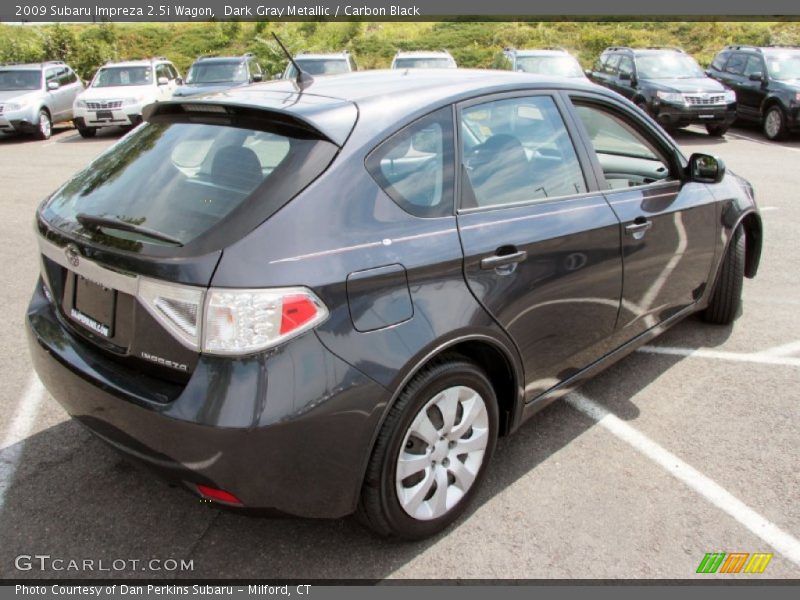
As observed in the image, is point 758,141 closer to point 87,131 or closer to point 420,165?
point 420,165

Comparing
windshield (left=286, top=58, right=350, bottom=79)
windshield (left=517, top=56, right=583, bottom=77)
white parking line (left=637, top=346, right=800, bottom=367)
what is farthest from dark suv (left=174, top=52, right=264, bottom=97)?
white parking line (left=637, top=346, right=800, bottom=367)

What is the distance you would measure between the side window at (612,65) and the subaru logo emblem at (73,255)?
1573 centimetres

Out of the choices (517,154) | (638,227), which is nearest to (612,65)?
(638,227)

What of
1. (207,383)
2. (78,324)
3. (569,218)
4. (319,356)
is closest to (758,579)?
(569,218)

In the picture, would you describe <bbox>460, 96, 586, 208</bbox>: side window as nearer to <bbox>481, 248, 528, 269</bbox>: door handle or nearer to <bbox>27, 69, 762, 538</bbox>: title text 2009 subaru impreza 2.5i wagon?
<bbox>27, 69, 762, 538</bbox>: title text 2009 subaru impreza 2.5i wagon

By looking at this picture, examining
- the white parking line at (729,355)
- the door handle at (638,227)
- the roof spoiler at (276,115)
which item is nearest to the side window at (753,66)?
the white parking line at (729,355)

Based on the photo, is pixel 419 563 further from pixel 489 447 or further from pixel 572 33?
pixel 572 33

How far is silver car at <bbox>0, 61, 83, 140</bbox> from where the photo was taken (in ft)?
50.1

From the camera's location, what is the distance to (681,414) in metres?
3.71

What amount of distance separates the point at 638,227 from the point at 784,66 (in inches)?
563

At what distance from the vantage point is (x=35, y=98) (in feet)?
52.0

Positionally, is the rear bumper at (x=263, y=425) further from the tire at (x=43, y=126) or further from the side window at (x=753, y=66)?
the side window at (x=753, y=66)

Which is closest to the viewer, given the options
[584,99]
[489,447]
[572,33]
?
[489,447]

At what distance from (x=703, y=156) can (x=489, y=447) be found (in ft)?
7.39
